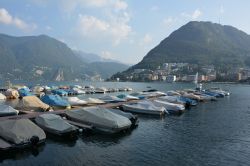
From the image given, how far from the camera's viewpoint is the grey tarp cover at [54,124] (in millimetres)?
34375

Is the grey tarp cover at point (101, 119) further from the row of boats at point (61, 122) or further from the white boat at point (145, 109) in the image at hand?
the white boat at point (145, 109)

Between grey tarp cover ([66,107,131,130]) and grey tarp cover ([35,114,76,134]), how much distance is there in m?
4.01

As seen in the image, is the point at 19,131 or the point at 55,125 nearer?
the point at 19,131

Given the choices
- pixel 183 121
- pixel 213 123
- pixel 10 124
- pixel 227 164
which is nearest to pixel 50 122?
pixel 10 124

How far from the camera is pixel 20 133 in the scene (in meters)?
30.1

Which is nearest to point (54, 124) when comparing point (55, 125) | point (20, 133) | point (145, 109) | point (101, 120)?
point (55, 125)

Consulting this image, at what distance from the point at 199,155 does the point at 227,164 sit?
126 inches

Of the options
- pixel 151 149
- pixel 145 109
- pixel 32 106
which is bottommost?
pixel 151 149

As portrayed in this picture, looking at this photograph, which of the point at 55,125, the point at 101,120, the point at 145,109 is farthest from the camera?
the point at 145,109

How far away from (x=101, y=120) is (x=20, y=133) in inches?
448

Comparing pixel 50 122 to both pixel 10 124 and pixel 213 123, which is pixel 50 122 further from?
pixel 213 123

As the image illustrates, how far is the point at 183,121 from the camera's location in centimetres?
5072

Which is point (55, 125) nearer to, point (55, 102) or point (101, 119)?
point (101, 119)

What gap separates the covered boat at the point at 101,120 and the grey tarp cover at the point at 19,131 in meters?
8.82
